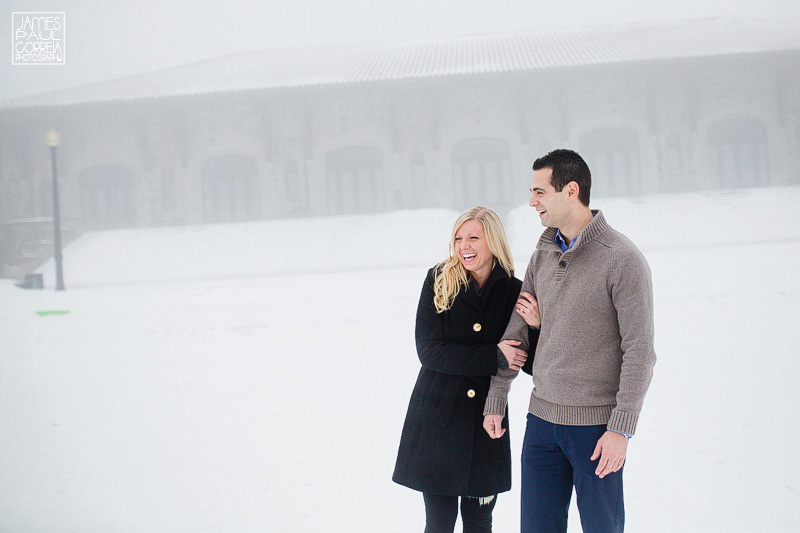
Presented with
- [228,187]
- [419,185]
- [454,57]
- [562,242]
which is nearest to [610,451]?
[562,242]

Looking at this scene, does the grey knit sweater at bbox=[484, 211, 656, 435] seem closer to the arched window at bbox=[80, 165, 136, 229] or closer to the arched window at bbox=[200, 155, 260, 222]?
the arched window at bbox=[200, 155, 260, 222]

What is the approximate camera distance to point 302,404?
13.4 feet

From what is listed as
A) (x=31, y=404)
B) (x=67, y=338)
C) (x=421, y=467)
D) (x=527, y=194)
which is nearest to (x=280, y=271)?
(x=67, y=338)

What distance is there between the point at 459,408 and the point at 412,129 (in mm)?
12712

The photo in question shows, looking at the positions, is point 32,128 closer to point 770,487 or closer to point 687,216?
point 687,216

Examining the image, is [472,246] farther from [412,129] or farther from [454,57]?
[454,57]

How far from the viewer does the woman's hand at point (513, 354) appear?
66.3 inches

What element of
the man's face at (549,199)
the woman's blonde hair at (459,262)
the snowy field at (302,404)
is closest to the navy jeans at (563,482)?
the woman's blonde hair at (459,262)

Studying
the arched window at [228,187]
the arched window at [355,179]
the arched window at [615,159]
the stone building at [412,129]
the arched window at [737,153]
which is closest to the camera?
the stone building at [412,129]

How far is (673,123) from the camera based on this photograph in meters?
13.4

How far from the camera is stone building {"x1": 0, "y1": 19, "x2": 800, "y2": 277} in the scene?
13.1 metres

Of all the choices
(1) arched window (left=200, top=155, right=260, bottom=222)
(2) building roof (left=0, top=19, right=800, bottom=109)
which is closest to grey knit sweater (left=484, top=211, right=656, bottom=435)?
(2) building roof (left=0, top=19, right=800, bottom=109)

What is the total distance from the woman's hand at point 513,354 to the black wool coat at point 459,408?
0.05 meters

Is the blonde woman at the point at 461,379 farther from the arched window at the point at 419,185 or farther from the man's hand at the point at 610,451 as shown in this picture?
the arched window at the point at 419,185
